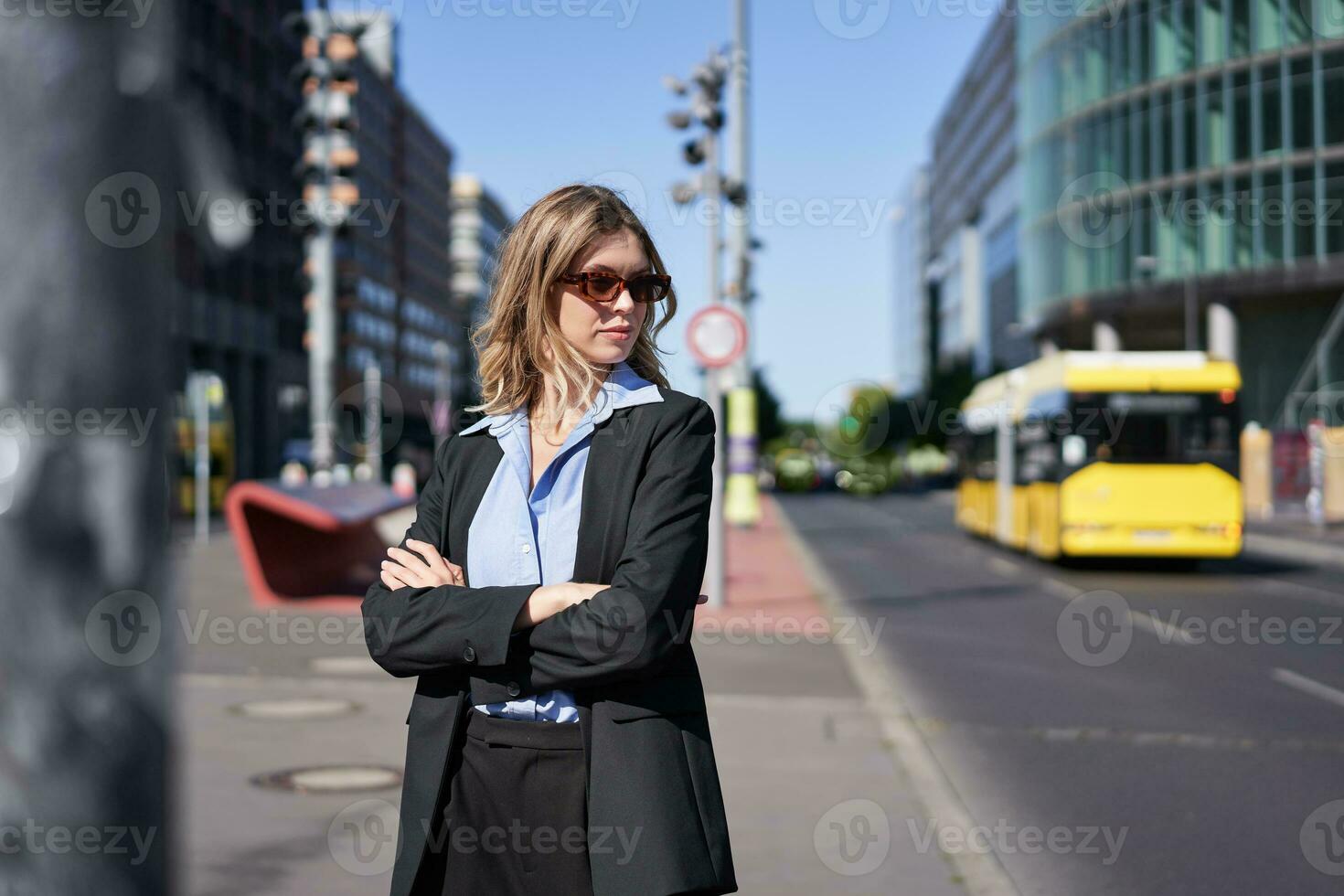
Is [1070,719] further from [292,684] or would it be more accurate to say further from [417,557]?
[417,557]

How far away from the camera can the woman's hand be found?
92.4 inches

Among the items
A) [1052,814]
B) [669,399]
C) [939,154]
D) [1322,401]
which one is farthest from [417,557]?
[939,154]

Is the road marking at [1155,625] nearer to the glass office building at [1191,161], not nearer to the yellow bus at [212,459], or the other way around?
the yellow bus at [212,459]

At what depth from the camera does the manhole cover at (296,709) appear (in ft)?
26.2

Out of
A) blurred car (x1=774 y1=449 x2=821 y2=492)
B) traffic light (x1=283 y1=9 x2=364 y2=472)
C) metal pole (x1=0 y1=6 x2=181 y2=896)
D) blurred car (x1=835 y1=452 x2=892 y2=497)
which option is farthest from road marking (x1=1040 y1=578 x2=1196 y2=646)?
blurred car (x1=774 y1=449 x2=821 y2=492)

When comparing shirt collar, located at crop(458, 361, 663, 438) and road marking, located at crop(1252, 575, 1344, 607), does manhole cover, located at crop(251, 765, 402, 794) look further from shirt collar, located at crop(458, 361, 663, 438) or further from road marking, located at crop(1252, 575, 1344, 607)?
road marking, located at crop(1252, 575, 1344, 607)

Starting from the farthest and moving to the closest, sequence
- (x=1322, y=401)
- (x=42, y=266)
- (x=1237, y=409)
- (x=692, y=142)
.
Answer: (x=1322, y=401)
(x=1237, y=409)
(x=692, y=142)
(x=42, y=266)

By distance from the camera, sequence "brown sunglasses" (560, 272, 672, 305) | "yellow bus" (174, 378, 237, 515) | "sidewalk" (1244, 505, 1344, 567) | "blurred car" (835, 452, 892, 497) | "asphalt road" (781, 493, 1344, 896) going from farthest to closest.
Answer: "blurred car" (835, 452, 892, 497) → "yellow bus" (174, 378, 237, 515) → "sidewalk" (1244, 505, 1344, 567) → "asphalt road" (781, 493, 1344, 896) → "brown sunglasses" (560, 272, 672, 305)

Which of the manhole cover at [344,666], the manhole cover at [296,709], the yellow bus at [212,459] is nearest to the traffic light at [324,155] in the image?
the manhole cover at [344,666]

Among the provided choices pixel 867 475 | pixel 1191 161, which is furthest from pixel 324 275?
pixel 867 475

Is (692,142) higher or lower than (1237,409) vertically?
higher

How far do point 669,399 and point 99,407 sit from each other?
137 centimetres

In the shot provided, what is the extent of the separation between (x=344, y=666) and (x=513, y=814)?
315 inches

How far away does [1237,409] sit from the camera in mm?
19734
